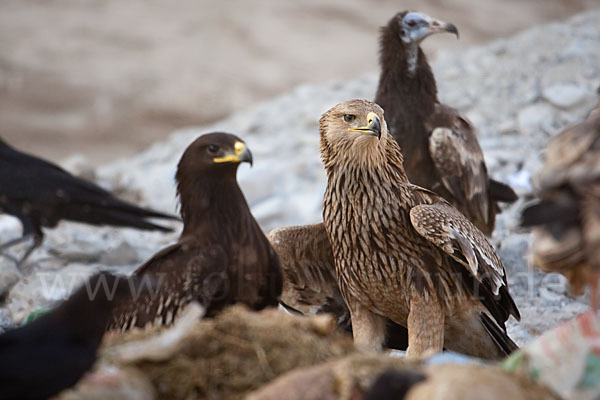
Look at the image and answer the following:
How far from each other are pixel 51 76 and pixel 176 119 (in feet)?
5.83

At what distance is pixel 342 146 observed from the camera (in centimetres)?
405

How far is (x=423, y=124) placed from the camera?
5.31 metres

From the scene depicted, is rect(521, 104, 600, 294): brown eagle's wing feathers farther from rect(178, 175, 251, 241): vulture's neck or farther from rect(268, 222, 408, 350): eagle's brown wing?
rect(268, 222, 408, 350): eagle's brown wing

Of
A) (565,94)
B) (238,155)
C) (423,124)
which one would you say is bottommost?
(238,155)

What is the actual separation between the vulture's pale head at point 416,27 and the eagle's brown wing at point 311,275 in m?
1.56

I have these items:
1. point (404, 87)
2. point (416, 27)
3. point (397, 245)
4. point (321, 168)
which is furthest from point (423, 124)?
point (321, 168)

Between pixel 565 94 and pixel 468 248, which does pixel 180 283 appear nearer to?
pixel 468 248

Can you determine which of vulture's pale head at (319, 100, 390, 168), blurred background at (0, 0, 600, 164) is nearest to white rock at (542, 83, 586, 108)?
blurred background at (0, 0, 600, 164)

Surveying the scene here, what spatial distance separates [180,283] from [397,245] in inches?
41.6

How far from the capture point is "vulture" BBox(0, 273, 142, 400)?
259 centimetres

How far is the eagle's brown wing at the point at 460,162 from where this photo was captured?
5.30 m

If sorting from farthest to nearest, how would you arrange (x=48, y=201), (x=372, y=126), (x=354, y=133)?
(x=48, y=201) → (x=354, y=133) → (x=372, y=126)

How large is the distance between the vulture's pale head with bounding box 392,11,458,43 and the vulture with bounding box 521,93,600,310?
248 cm

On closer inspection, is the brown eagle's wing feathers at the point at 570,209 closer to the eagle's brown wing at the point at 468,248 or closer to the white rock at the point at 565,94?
the eagle's brown wing at the point at 468,248
